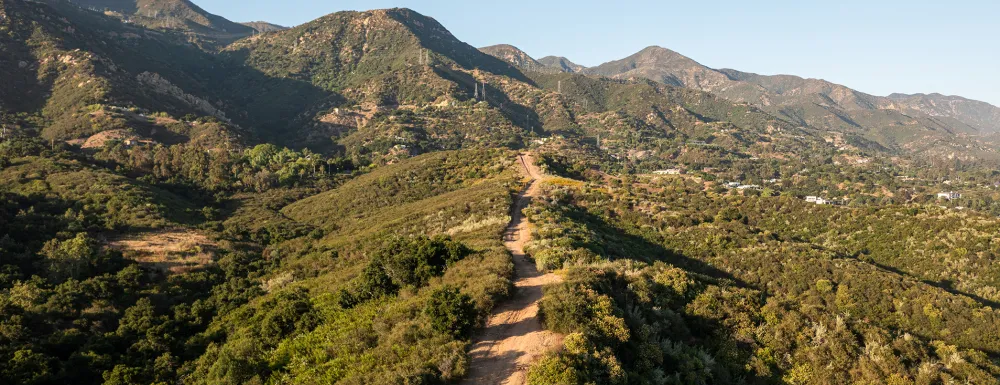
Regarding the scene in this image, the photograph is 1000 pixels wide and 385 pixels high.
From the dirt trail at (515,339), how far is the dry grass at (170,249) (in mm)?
28460

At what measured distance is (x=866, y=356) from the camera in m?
16.4

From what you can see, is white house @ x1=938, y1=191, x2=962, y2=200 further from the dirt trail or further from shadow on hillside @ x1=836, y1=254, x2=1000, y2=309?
the dirt trail

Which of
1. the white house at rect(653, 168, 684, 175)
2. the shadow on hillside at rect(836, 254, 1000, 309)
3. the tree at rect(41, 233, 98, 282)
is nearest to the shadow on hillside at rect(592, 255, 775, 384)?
the tree at rect(41, 233, 98, 282)

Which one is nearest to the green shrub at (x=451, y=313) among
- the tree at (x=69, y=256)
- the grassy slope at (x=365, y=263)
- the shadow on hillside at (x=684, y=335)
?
the grassy slope at (x=365, y=263)

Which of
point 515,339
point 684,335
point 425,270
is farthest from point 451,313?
point 684,335

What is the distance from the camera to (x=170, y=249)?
37875mm

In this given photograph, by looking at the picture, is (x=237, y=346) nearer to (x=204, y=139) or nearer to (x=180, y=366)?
(x=180, y=366)

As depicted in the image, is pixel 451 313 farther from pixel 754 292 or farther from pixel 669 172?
pixel 669 172

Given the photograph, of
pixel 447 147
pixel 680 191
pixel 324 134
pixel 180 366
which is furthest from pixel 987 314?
pixel 324 134

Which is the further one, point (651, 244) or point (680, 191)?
point (680, 191)

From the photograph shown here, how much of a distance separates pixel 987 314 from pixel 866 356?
90.4 feet

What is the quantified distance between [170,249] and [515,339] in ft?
118

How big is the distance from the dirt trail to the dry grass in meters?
28.5

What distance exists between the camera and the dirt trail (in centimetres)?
1295
